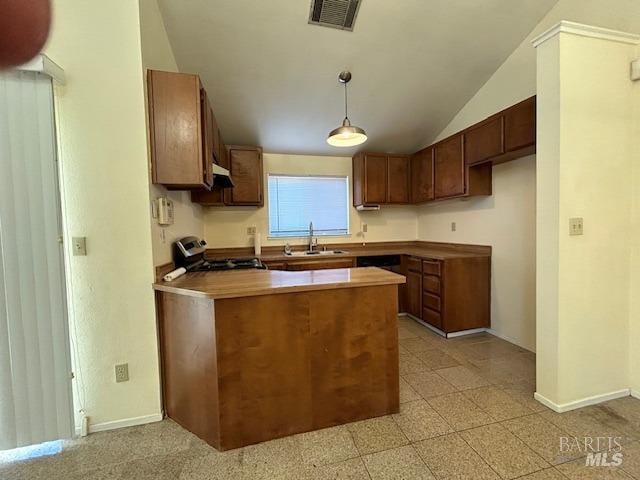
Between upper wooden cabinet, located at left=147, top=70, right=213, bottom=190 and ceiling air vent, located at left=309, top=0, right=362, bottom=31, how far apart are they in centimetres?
114

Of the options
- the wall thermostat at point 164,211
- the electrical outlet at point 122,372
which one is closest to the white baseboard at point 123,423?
the electrical outlet at point 122,372

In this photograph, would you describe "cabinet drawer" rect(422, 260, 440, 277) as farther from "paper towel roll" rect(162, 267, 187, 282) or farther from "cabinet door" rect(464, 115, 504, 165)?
"paper towel roll" rect(162, 267, 187, 282)

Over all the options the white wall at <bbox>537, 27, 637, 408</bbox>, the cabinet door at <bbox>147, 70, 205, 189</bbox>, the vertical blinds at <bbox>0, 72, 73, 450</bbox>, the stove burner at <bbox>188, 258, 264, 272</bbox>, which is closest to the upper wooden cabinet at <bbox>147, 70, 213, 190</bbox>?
the cabinet door at <bbox>147, 70, 205, 189</bbox>

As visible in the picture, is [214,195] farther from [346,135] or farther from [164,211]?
[346,135]

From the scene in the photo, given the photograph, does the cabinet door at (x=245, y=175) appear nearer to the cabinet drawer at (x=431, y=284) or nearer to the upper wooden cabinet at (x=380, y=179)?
the upper wooden cabinet at (x=380, y=179)

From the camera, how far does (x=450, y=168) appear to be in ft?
10.8

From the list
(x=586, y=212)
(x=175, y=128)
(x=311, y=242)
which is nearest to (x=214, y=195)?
(x=311, y=242)

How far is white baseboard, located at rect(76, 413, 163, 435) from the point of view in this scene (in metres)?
1.76

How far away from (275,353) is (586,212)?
211cm

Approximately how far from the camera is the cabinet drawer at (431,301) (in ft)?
10.4

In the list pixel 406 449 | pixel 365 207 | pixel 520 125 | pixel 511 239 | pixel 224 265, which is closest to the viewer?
pixel 406 449

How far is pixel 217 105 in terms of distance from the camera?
119 inches

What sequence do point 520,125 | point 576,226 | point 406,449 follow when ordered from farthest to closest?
point 520,125 → point 576,226 → point 406,449

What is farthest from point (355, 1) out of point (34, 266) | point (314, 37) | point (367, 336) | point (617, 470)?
point (617, 470)
